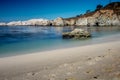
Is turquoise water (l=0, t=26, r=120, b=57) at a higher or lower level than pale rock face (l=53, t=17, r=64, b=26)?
lower

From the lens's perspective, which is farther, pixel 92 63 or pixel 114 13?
pixel 114 13

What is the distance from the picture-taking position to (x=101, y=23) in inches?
5207

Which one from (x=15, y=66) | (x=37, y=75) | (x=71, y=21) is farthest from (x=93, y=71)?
(x=71, y=21)

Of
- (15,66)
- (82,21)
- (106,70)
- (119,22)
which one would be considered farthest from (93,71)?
(82,21)

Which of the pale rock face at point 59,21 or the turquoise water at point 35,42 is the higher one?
the pale rock face at point 59,21

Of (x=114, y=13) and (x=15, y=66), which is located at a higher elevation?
(x=114, y=13)

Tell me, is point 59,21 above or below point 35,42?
above

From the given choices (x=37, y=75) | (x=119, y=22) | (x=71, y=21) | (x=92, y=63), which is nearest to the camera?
(x=37, y=75)

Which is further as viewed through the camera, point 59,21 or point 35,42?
point 59,21

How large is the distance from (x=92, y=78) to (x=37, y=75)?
8.03ft

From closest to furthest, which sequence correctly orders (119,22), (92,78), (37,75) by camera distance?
1. (92,78)
2. (37,75)
3. (119,22)

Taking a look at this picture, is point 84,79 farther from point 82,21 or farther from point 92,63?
point 82,21

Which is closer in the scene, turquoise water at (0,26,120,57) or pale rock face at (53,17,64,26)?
turquoise water at (0,26,120,57)

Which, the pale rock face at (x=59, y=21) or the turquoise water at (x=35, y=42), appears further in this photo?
the pale rock face at (x=59, y=21)
